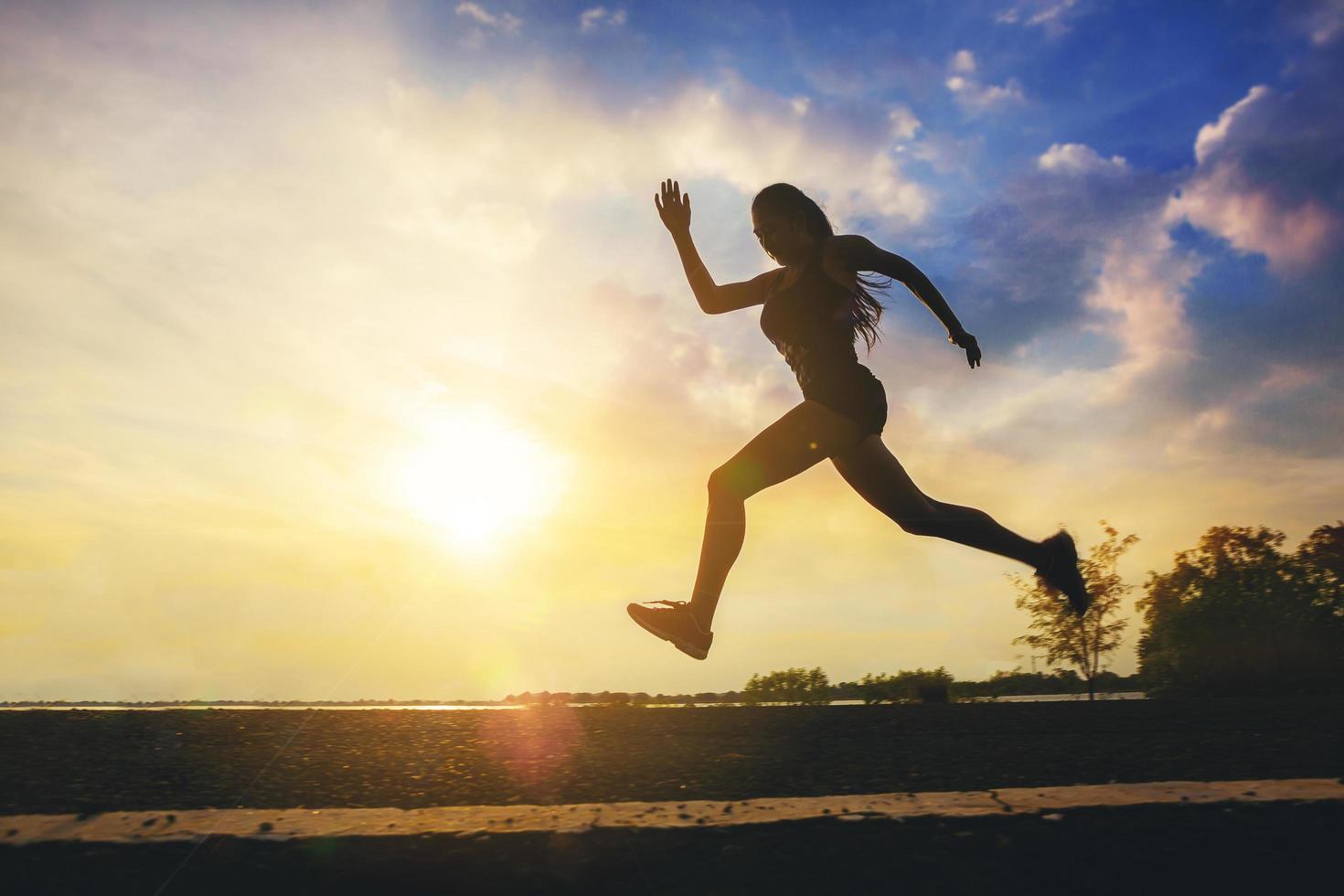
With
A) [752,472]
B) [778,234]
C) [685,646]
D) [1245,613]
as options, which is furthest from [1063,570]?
[1245,613]

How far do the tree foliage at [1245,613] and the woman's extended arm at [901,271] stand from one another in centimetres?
914

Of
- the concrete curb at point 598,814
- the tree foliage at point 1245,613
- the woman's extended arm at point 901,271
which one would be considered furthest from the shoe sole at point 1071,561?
the tree foliage at point 1245,613

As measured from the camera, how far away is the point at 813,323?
467 centimetres

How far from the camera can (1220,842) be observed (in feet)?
6.54

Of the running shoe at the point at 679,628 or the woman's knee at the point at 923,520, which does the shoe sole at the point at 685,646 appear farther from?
the woman's knee at the point at 923,520

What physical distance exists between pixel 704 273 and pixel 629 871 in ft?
14.0

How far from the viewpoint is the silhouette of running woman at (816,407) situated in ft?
15.0

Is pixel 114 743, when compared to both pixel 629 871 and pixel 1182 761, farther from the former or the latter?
pixel 1182 761

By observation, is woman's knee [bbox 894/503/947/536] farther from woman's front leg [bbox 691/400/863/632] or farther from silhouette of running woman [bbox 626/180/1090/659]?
woman's front leg [bbox 691/400/863/632]

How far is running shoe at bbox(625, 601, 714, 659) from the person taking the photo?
4.67 m

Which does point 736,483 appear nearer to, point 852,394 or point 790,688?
point 852,394

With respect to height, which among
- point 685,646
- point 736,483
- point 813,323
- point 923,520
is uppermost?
point 813,323

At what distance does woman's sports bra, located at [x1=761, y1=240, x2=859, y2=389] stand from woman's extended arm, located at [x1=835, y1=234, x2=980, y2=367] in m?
0.16

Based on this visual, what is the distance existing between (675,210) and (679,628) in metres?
2.77
